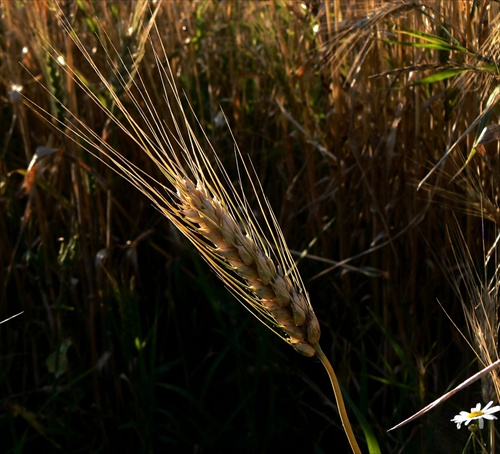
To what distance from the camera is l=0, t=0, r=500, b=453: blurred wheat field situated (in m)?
1.87

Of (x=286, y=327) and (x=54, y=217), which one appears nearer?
(x=286, y=327)

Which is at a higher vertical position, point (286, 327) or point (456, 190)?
point (286, 327)

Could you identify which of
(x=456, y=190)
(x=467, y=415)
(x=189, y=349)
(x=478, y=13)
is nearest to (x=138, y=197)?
(x=189, y=349)

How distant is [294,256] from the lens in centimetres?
215

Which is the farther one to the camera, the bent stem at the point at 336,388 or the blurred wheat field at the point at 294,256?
the blurred wheat field at the point at 294,256

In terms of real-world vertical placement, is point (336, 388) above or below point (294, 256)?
above

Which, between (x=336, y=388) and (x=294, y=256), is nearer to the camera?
(x=336, y=388)

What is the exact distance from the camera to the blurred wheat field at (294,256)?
1870 millimetres

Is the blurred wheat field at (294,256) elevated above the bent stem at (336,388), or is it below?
below

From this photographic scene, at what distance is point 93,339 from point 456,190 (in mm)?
973

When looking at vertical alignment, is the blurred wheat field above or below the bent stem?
below

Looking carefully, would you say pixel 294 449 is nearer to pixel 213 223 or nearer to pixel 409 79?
pixel 409 79

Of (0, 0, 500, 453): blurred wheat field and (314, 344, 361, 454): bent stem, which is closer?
(314, 344, 361, 454): bent stem

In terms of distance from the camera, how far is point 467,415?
3.29 feet
